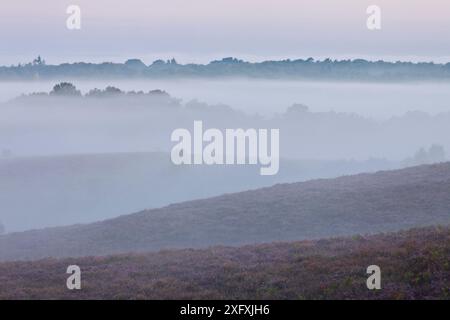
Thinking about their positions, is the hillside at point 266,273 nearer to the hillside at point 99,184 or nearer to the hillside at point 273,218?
the hillside at point 273,218

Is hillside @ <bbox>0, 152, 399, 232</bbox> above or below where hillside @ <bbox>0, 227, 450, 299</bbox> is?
above

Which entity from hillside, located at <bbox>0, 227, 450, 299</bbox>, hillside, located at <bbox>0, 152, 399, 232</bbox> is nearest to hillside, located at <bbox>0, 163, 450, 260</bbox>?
hillside, located at <bbox>0, 227, 450, 299</bbox>

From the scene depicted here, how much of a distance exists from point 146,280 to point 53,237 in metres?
38.6

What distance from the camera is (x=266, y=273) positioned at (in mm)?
25547

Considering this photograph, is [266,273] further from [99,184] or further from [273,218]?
[99,184]

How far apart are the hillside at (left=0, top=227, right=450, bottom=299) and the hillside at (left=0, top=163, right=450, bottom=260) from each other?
596 inches

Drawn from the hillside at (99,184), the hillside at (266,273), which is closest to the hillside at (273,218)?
the hillside at (266,273)

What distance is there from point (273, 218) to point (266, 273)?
2848cm

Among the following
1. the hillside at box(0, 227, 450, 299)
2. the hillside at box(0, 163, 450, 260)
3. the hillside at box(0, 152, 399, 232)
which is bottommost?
the hillside at box(0, 227, 450, 299)

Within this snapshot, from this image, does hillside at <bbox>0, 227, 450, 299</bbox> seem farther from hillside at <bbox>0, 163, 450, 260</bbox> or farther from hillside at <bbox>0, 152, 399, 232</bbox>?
hillside at <bbox>0, 152, 399, 232</bbox>

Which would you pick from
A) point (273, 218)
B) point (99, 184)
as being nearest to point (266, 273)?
point (273, 218)

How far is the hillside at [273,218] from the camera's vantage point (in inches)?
1896

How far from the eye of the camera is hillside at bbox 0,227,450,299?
2208cm
